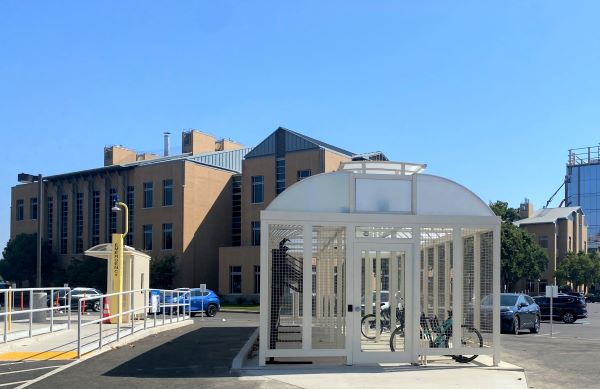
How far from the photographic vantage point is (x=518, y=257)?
68312mm

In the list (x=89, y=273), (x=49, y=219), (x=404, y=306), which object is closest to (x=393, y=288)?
(x=404, y=306)

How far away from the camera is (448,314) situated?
1461cm

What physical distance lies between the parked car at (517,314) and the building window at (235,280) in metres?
32.4

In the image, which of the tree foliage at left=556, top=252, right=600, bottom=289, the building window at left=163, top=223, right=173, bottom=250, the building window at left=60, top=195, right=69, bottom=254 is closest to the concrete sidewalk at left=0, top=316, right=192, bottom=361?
the building window at left=163, top=223, right=173, bottom=250

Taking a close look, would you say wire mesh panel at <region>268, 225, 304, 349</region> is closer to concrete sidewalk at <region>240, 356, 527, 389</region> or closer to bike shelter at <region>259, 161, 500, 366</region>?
bike shelter at <region>259, 161, 500, 366</region>

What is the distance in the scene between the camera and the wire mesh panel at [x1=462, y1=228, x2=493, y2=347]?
548 inches

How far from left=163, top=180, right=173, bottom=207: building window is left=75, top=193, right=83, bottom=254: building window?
11.7 m

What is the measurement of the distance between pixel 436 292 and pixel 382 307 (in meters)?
2.63

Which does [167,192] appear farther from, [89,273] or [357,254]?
[357,254]

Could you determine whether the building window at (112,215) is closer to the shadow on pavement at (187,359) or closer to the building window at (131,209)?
the building window at (131,209)

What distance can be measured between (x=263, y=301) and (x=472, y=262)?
16.1 feet

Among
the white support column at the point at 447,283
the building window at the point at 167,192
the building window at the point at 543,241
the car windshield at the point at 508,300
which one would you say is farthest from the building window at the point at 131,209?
the building window at the point at 543,241

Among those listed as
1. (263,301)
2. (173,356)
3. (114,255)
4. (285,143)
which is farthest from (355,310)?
(285,143)

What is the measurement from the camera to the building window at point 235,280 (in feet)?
182
